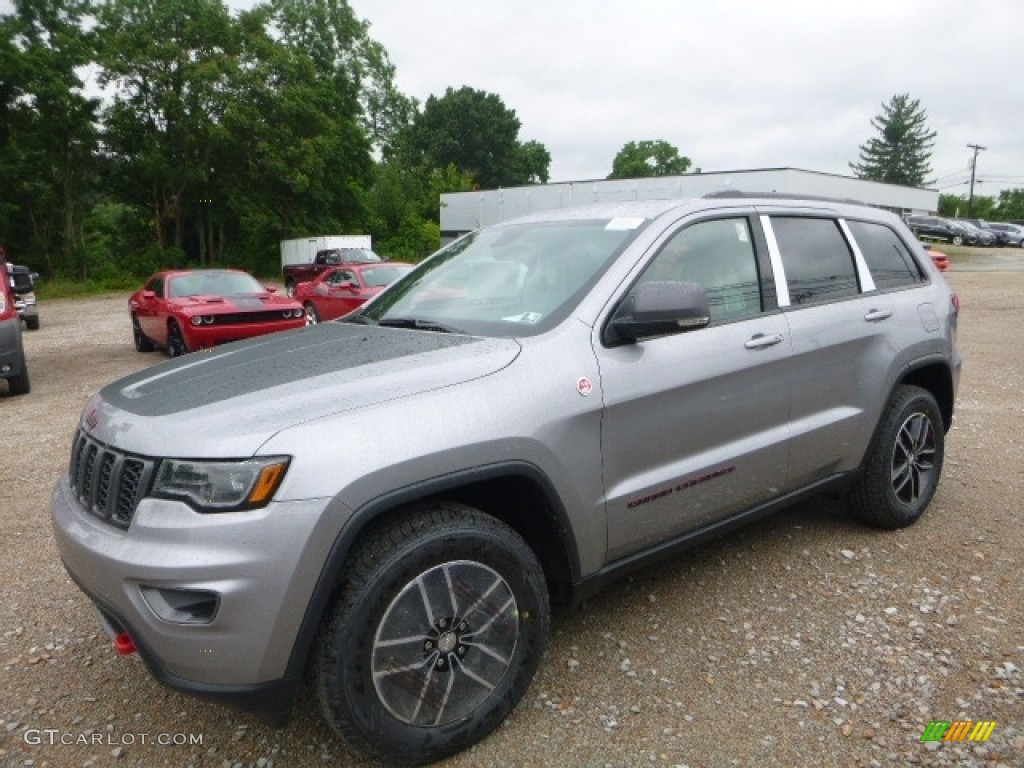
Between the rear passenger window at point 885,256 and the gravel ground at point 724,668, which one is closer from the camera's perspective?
the gravel ground at point 724,668

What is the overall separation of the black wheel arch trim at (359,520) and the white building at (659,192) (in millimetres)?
21703

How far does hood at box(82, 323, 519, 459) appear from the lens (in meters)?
2.14

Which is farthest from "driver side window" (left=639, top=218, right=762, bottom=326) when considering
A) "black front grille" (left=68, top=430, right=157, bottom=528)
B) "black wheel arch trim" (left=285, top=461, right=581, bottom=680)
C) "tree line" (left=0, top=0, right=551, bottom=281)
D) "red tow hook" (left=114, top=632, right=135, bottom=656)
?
"tree line" (left=0, top=0, right=551, bottom=281)

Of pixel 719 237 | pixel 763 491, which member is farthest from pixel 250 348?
pixel 763 491

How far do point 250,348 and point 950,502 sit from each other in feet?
13.2

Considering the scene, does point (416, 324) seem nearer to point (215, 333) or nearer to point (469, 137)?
point (215, 333)

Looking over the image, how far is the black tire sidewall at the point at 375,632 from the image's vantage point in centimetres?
216

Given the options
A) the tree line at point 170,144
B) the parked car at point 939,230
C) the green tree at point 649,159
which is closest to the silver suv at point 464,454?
the tree line at point 170,144

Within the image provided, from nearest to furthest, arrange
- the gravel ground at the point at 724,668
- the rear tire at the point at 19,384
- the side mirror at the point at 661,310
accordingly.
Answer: the gravel ground at the point at 724,668 < the side mirror at the point at 661,310 < the rear tire at the point at 19,384

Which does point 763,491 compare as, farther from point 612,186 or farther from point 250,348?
point 612,186

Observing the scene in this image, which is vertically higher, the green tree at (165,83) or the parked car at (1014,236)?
the green tree at (165,83)

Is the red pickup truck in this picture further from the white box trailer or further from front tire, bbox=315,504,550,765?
front tire, bbox=315,504,550,765

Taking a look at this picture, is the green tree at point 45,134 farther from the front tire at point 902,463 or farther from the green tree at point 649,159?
the green tree at point 649,159

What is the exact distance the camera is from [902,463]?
4059 millimetres
